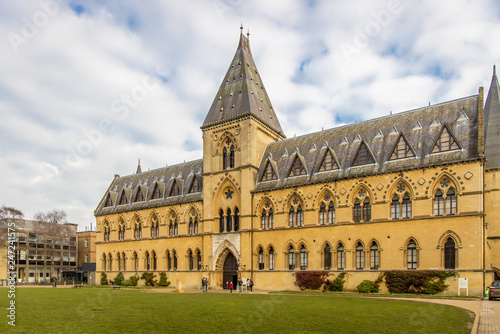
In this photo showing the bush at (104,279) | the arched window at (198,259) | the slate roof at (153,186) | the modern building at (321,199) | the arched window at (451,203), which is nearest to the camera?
the arched window at (451,203)

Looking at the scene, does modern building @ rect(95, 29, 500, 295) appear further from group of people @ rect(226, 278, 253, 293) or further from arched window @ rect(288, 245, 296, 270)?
group of people @ rect(226, 278, 253, 293)

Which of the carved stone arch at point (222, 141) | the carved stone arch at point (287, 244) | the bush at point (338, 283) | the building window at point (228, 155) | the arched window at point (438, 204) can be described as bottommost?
the bush at point (338, 283)

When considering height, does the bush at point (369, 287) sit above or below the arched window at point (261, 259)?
below

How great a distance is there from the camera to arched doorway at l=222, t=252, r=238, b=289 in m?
43.8

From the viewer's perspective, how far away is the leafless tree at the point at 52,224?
2980 inches

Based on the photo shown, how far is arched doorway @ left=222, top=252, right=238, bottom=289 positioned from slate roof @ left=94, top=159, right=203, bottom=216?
7922 mm

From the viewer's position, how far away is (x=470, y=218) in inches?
1196

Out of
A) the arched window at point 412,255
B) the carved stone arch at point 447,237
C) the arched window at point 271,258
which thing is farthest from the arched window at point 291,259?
the carved stone arch at point 447,237

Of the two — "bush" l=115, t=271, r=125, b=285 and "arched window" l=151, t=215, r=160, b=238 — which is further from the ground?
"arched window" l=151, t=215, r=160, b=238

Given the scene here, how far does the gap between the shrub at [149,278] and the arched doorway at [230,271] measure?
10646 mm

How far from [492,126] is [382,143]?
10.9 metres

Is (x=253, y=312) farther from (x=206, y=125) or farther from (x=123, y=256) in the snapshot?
(x=123, y=256)

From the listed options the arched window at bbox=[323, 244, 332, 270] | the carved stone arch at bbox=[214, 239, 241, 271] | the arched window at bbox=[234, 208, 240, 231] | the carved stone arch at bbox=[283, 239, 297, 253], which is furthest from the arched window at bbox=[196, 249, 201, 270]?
the arched window at bbox=[323, 244, 332, 270]

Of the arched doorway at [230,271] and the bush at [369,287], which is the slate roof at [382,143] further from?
the bush at [369,287]
